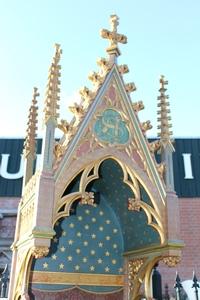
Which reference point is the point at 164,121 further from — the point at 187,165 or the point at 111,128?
the point at 187,165

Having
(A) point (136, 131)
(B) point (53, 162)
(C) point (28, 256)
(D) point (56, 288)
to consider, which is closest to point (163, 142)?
(A) point (136, 131)

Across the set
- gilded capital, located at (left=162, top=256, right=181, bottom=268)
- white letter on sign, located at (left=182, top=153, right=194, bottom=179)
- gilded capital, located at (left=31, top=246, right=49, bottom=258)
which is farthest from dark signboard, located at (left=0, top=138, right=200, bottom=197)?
gilded capital, located at (left=31, top=246, right=49, bottom=258)

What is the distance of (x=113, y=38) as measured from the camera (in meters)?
6.91

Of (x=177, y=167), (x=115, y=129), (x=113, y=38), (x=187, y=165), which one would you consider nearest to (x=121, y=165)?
(x=115, y=129)

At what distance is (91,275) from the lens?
7574mm

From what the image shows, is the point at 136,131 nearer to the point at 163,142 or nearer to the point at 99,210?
the point at 163,142

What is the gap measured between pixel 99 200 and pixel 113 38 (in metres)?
3.30

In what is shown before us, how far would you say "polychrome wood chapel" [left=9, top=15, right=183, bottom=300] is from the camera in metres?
5.63

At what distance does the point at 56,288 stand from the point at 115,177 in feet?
8.30

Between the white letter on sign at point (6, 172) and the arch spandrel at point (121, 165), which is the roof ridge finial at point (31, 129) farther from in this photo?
the white letter on sign at point (6, 172)

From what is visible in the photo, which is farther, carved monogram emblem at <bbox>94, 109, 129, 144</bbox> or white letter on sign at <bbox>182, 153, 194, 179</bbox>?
white letter on sign at <bbox>182, 153, 194, 179</bbox>

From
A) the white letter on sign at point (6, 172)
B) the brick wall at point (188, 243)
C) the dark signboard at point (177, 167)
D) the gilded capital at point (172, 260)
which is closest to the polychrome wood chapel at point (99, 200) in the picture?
the gilded capital at point (172, 260)

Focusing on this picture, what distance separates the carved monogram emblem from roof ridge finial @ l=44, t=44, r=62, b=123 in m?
0.78

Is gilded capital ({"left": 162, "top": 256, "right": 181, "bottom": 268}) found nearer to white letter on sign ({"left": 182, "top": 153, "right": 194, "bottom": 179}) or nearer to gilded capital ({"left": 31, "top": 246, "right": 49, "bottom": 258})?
gilded capital ({"left": 31, "top": 246, "right": 49, "bottom": 258})
